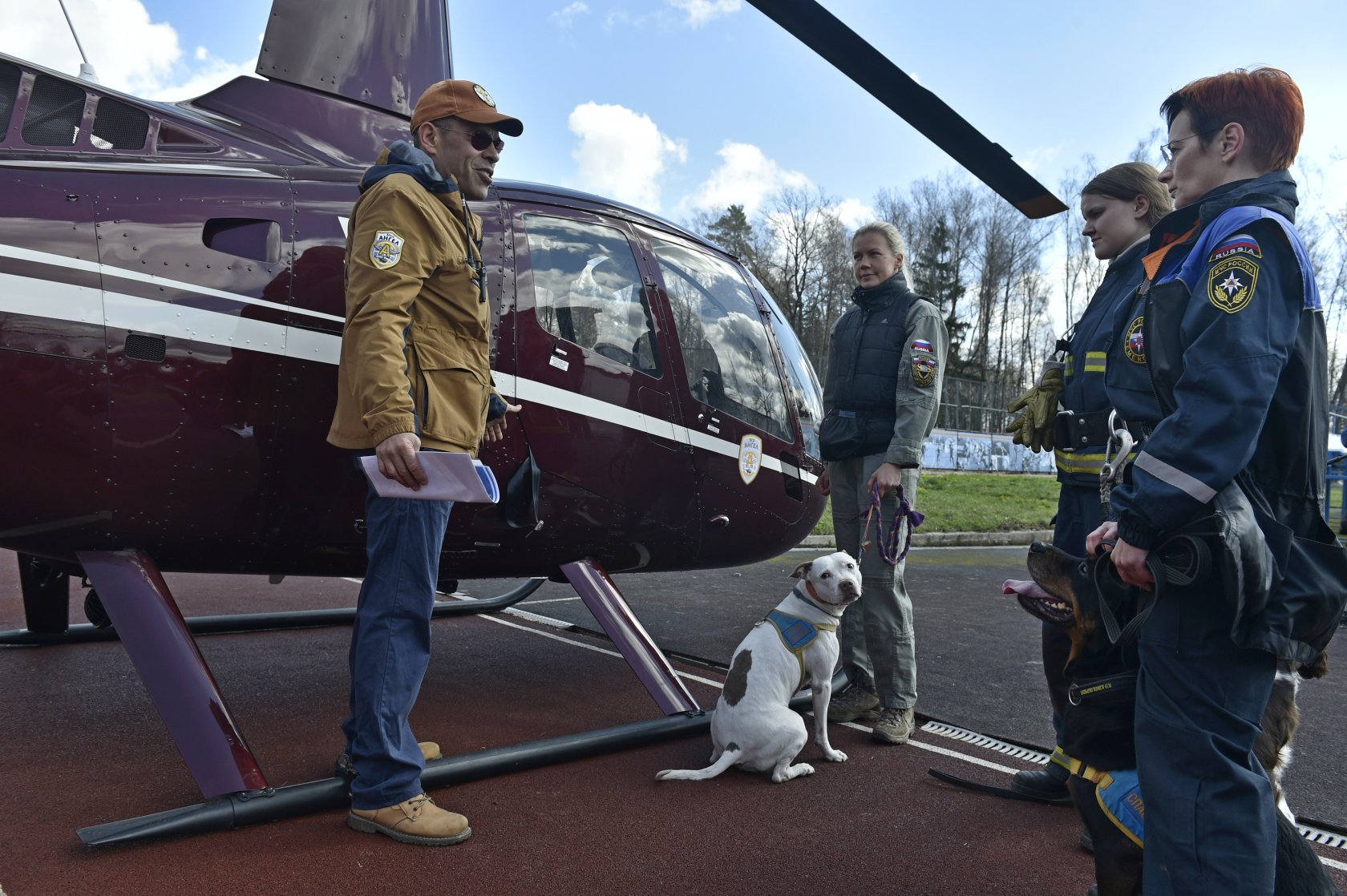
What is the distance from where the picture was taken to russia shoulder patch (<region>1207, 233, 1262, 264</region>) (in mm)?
1878

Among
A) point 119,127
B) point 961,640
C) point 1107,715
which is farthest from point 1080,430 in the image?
point 119,127

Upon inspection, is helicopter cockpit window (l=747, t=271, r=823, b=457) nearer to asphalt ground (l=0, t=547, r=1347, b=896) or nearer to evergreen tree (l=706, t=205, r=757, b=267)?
asphalt ground (l=0, t=547, r=1347, b=896)

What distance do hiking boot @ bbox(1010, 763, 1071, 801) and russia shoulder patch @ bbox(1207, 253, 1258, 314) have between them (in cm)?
210

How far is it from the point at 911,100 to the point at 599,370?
2.16m

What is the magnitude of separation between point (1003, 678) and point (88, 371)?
4.77 m

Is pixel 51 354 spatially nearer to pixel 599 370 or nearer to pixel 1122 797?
pixel 599 370

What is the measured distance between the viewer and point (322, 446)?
10.4 ft

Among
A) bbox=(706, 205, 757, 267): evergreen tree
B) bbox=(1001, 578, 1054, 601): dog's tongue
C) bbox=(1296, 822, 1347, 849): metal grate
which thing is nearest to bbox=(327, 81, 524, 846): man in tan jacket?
bbox=(1001, 578, 1054, 601): dog's tongue

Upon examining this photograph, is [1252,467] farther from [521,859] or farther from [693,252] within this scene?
[693,252]

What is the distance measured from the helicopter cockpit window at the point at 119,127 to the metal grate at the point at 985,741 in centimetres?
408

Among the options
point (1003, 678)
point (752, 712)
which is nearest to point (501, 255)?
point (752, 712)

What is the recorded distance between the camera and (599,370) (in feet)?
12.7

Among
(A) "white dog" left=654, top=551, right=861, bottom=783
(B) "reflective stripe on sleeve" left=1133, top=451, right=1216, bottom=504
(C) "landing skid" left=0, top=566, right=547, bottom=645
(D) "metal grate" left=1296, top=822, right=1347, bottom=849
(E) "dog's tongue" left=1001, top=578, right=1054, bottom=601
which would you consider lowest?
(C) "landing skid" left=0, top=566, right=547, bottom=645

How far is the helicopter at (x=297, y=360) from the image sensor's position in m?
2.79
